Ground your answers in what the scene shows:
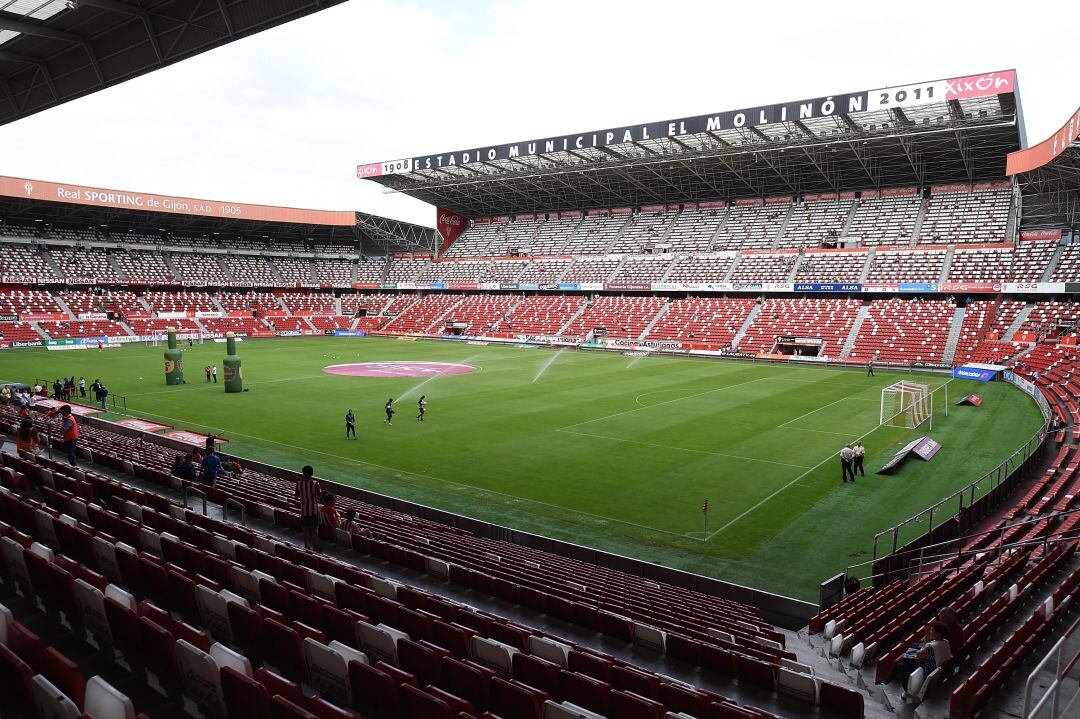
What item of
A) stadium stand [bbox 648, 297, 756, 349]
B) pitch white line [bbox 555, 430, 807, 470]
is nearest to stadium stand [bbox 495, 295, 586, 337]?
stadium stand [bbox 648, 297, 756, 349]

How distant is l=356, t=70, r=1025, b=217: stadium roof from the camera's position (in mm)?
52938

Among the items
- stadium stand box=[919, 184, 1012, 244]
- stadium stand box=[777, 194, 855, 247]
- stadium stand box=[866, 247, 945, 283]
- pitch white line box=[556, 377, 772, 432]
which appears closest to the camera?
pitch white line box=[556, 377, 772, 432]

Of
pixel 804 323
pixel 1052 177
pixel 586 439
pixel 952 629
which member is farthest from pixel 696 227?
pixel 952 629

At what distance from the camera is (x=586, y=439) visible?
26.5 metres

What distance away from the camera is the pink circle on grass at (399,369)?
4606 cm

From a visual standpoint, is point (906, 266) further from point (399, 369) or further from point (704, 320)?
point (399, 369)

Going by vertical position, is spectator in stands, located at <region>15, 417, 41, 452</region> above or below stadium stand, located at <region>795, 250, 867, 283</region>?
below

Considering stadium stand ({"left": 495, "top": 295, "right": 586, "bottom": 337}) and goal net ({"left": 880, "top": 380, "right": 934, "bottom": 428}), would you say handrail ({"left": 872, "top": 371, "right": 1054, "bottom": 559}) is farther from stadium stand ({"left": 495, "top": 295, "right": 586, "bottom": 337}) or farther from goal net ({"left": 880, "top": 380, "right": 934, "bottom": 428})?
stadium stand ({"left": 495, "top": 295, "right": 586, "bottom": 337})

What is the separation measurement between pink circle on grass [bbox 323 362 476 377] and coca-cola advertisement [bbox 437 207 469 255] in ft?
173

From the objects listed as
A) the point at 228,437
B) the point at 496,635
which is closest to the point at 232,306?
the point at 228,437

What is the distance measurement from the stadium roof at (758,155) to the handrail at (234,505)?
55.8 m

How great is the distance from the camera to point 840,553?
15.5m

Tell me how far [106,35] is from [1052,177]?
5662 centimetres

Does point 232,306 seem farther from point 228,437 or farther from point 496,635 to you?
point 496,635
